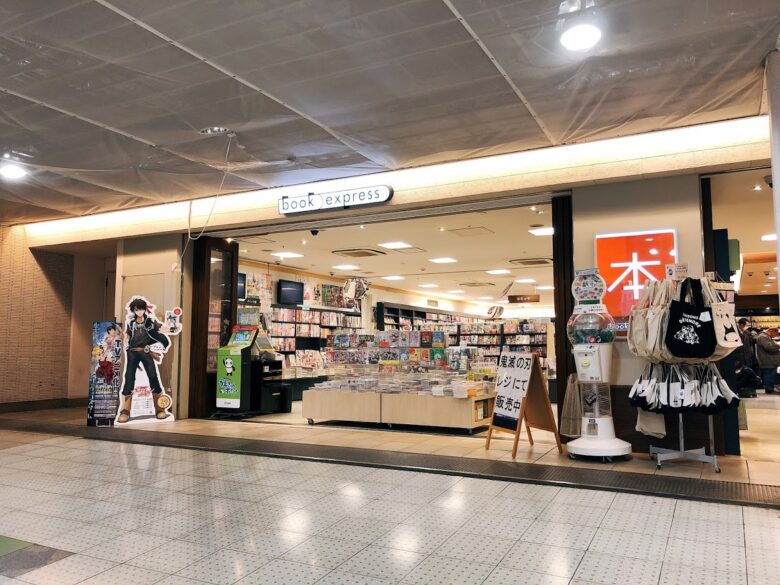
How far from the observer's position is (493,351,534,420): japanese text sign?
5.82 metres

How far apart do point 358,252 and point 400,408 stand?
188 inches

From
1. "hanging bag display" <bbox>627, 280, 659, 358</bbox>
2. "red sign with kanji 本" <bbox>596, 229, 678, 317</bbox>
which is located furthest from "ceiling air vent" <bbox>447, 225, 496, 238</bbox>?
"hanging bag display" <bbox>627, 280, 659, 358</bbox>

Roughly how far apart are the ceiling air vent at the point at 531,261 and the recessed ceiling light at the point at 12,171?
29.3ft

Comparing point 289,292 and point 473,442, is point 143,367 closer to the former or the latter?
point 473,442

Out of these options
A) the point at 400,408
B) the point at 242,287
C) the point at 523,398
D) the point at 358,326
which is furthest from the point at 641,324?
the point at 358,326

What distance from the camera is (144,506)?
13.7ft

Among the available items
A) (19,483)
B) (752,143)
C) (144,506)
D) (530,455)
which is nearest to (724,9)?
(752,143)

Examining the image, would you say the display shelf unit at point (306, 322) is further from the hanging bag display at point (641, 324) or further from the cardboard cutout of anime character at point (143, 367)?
the hanging bag display at point (641, 324)

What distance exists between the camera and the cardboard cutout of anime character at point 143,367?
26.6 feet

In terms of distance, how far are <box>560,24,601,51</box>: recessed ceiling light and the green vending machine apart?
633 cm

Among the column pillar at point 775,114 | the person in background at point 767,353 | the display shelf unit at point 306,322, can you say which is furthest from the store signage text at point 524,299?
the column pillar at point 775,114

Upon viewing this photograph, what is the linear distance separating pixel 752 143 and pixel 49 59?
581 centimetres

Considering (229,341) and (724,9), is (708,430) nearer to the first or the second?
(724,9)

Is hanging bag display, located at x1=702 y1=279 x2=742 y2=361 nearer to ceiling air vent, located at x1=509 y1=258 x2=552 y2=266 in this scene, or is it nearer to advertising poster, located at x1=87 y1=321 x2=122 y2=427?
advertising poster, located at x1=87 y1=321 x2=122 y2=427
